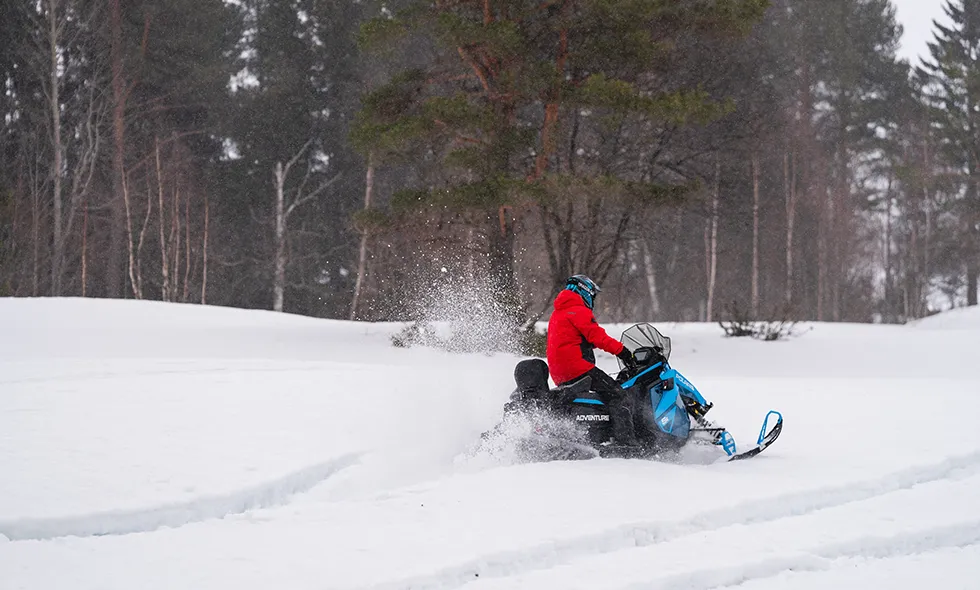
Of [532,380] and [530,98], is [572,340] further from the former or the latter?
[530,98]

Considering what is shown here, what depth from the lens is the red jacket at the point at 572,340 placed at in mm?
8188

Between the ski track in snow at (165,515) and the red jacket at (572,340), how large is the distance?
2.21 meters

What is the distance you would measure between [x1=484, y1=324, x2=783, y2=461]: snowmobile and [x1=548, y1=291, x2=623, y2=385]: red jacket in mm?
163

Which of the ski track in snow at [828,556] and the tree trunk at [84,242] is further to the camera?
the tree trunk at [84,242]

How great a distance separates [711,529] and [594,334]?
244cm

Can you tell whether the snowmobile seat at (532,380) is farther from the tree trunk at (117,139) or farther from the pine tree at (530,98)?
the tree trunk at (117,139)

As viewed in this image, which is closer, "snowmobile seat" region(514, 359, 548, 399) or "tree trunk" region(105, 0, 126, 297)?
"snowmobile seat" region(514, 359, 548, 399)

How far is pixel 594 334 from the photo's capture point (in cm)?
820

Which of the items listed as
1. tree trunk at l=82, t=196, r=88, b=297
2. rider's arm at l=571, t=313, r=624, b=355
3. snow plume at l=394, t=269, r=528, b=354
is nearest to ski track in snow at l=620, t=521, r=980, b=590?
rider's arm at l=571, t=313, r=624, b=355

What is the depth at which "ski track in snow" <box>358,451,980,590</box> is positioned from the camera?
16.7ft

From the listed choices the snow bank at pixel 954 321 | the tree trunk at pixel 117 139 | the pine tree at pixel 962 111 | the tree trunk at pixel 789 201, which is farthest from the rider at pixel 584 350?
the pine tree at pixel 962 111

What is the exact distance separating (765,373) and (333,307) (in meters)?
21.0

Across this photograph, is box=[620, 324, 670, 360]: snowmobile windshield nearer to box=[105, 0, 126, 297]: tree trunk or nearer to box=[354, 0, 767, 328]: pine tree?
box=[354, 0, 767, 328]: pine tree

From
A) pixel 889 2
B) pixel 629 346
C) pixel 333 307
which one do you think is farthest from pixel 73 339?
pixel 889 2
